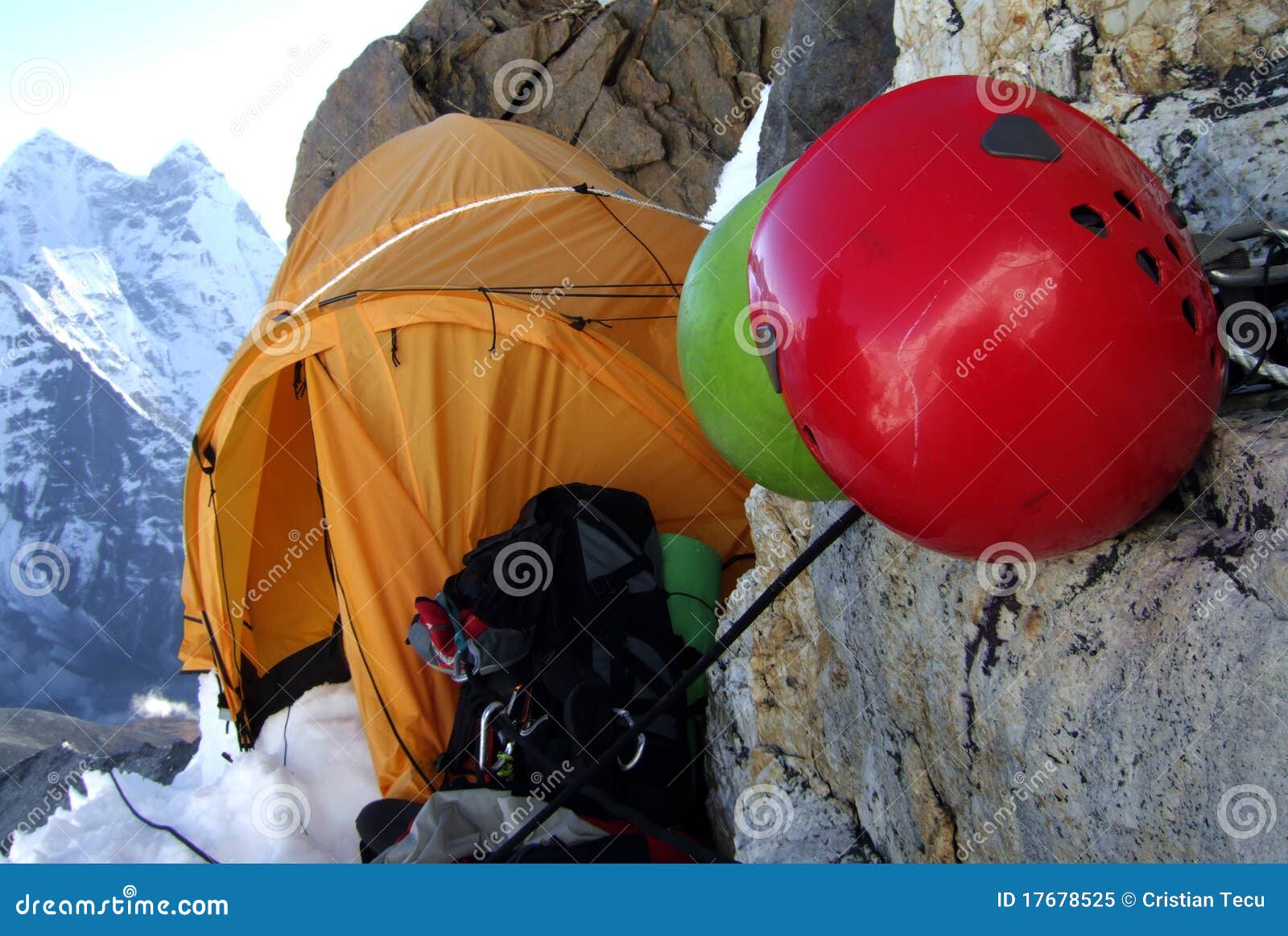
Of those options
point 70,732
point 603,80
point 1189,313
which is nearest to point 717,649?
point 1189,313

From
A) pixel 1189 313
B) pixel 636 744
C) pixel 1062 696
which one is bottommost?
pixel 636 744

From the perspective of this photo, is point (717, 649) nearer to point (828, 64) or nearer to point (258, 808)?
point (258, 808)

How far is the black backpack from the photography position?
2.99 meters

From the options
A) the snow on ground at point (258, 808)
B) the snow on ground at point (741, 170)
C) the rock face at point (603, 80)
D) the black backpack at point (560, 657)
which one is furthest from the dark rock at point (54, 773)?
the snow on ground at point (741, 170)

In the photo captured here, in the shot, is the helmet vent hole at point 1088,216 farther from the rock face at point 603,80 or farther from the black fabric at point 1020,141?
the rock face at point 603,80

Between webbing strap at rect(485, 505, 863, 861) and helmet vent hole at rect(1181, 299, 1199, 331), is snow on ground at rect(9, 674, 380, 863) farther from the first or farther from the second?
helmet vent hole at rect(1181, 299, 1199, 331)

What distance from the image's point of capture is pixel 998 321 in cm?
120

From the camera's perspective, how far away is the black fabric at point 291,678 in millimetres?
4372

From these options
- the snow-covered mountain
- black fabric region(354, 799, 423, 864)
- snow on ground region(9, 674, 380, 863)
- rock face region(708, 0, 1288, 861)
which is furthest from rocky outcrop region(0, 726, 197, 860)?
the snow-covered mountain

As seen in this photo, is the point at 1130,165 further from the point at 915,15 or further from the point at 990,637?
the point at 915,15

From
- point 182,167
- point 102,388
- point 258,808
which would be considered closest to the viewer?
point 258,808

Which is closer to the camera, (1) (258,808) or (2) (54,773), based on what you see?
(1) (258,808)

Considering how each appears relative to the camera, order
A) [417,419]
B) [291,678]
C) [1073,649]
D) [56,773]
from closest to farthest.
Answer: [1073,649] → [417,419] → [291,678] → [56,773]

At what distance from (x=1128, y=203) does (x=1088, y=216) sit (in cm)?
8
